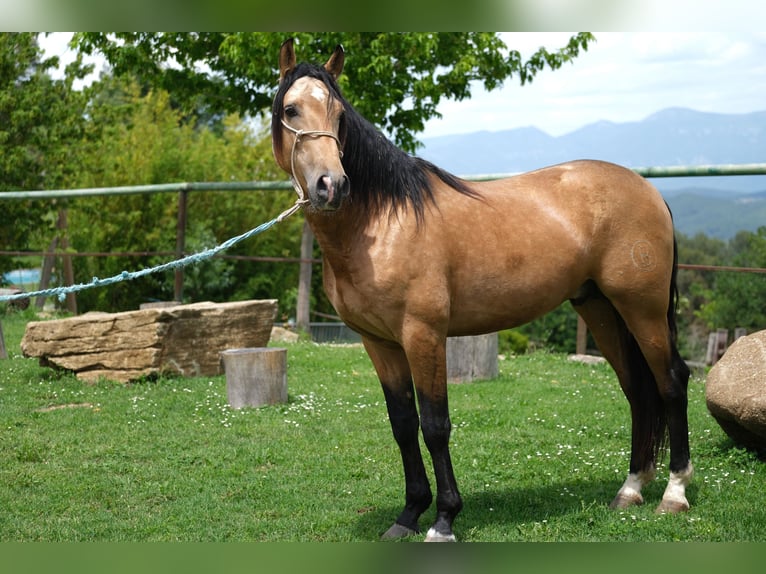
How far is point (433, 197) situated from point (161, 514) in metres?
2.12

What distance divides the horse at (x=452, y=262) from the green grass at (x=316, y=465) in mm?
329

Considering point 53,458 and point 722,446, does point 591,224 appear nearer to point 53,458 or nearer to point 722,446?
point 722,446

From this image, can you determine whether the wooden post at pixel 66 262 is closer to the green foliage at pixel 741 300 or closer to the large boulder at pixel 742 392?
the large boulder at pixel 742 392

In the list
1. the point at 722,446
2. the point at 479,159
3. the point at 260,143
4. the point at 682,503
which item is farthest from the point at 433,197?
the point at 479,159

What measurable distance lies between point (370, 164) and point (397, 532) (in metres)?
1.70

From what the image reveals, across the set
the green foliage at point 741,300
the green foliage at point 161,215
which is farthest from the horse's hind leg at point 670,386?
the green foliage at point 741,300

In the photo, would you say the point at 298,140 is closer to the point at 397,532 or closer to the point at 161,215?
the point at 397,532

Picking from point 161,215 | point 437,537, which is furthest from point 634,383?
point 161,215

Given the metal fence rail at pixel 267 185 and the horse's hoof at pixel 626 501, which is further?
the metal fence rail at pixel 267 185

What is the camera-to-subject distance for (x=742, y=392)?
15.3 ft

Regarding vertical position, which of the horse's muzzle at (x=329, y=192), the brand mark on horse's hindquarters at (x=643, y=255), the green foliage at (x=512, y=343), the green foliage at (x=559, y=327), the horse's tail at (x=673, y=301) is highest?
the horse's muzzle at (x=329, y=192)

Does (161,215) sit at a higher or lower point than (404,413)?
higher

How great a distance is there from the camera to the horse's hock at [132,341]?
290 inches

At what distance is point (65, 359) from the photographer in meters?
7.52
